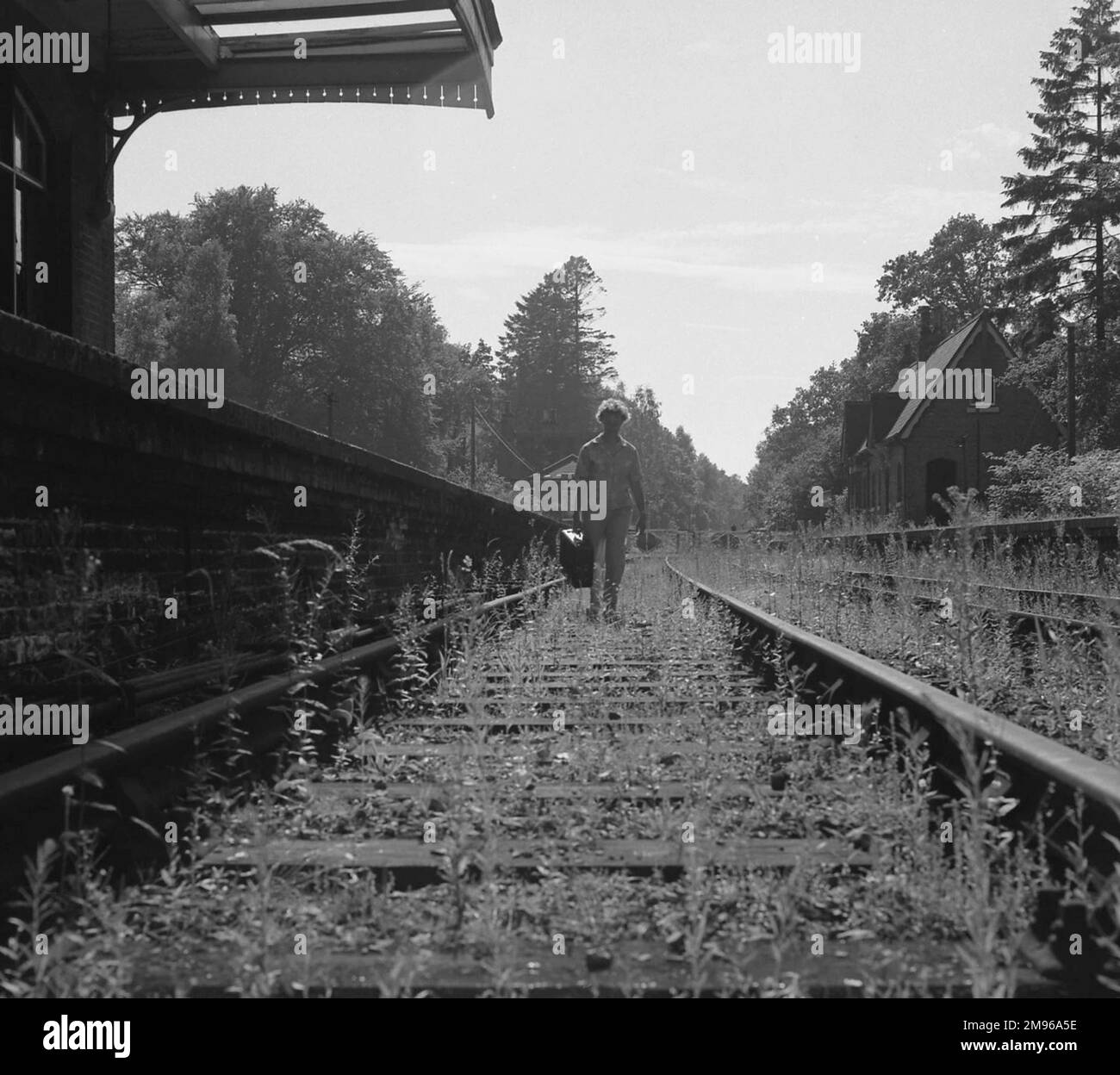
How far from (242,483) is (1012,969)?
4.78m

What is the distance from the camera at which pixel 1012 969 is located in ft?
7.55

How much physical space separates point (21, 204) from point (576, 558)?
6113 mm

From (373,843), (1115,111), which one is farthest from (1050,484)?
(373,843)

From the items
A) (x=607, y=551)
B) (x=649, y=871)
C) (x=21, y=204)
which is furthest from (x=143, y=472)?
(x=607, y=551)

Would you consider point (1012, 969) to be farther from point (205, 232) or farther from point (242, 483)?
point (205, 232)

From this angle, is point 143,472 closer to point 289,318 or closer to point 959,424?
point 959,424

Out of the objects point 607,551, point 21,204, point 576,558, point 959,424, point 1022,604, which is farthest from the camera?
point 959,424

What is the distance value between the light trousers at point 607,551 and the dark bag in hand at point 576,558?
1.25 ft

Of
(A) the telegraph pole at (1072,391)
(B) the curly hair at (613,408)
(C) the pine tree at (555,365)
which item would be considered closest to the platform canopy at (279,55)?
(B) the curly hair at (613,408)

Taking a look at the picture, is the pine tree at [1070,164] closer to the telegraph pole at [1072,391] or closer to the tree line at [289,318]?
the telegraph pole at [1072,391]

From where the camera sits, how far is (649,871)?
10.9ft
